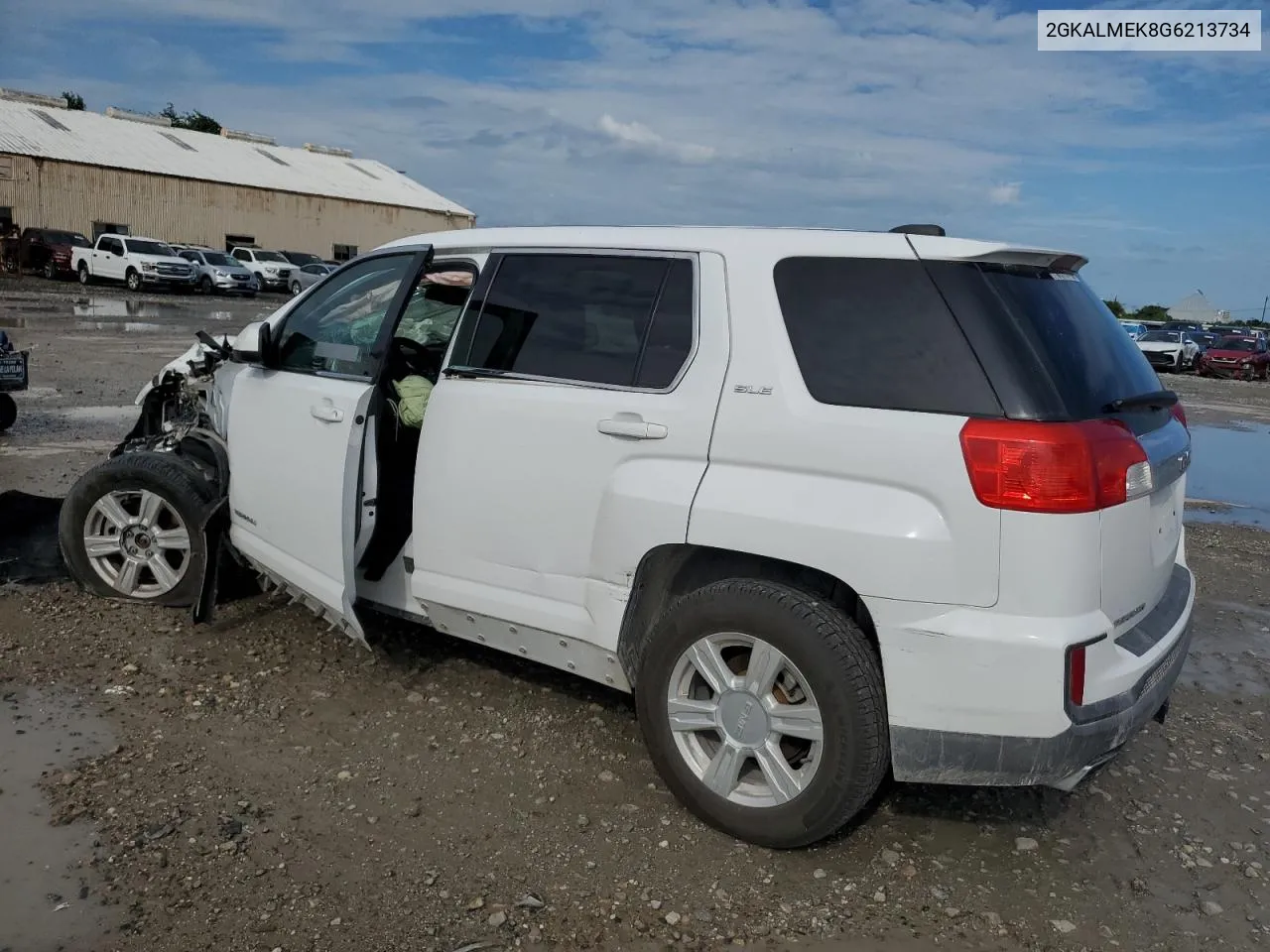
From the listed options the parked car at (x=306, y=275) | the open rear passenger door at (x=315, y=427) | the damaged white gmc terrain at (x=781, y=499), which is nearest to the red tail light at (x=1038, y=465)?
the damaged white gmc terrain at (x=781, y=499)

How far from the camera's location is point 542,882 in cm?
322

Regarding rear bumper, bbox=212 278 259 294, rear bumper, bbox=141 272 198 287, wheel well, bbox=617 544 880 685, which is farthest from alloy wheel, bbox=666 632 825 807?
rear bumper, bbox=212 278 259 294

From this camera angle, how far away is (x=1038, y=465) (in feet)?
9.55

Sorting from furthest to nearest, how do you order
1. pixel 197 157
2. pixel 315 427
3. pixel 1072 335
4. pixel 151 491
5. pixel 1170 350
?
pixel 197 157 < pixel 1170 350 < pixel 151 491 < pixel 315 427 < pixel 1072 335

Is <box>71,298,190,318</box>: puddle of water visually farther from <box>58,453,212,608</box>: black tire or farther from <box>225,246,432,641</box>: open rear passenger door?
<box>225,246,432,641</box>: open rear passenger door

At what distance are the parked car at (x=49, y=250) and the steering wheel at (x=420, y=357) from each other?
118 ft

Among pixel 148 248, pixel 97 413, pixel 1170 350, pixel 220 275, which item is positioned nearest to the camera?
pixel 97 413

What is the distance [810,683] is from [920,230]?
1.52m

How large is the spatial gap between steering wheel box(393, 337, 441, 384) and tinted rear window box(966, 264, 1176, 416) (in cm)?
265

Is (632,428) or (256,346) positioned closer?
(632,428)

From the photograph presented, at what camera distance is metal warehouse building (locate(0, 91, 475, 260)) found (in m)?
39.6

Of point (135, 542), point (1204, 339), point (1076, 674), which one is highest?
point (1204, 339)

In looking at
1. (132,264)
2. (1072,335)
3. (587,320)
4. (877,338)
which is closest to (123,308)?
(132,264)

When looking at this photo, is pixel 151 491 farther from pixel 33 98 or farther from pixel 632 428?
pixel 33 98
